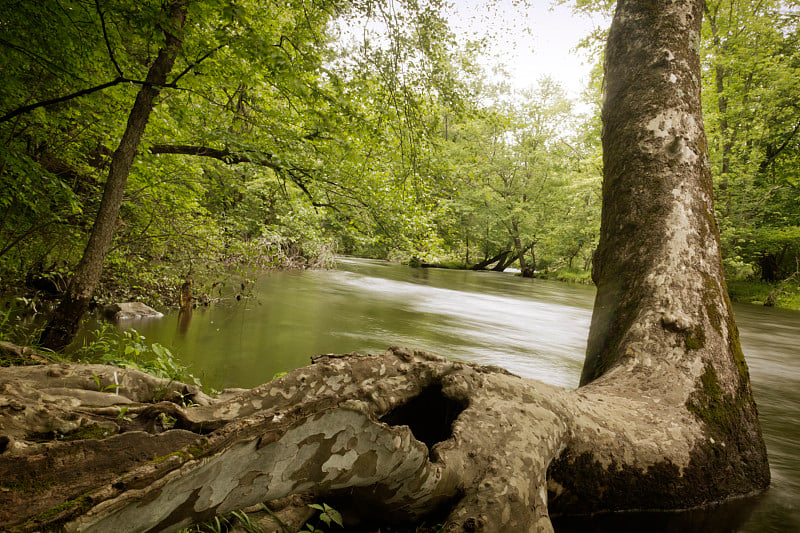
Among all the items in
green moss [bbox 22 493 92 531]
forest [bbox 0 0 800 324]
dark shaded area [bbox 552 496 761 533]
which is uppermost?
forest [bbox 0 0 800 324]

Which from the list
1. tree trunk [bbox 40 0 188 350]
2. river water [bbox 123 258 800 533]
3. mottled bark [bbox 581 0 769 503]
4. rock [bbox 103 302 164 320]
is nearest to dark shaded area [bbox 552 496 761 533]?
river water [bbox 123 258 800 533]

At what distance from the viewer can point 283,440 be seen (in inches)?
46.8

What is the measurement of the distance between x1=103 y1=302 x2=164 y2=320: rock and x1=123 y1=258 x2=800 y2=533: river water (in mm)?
324

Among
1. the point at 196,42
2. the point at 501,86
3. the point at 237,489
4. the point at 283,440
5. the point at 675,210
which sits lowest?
the point at 237,489

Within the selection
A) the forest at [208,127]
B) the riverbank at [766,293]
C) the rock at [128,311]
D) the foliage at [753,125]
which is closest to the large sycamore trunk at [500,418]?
the forest at [208,127]

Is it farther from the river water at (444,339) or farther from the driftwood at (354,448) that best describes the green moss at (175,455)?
the river water at (444,339)

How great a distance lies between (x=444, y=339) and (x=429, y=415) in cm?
615

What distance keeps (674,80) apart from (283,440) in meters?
3.77

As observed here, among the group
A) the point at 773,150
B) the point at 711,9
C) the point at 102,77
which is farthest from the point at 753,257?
the point at 102,77

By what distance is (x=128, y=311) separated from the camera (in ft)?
23.4

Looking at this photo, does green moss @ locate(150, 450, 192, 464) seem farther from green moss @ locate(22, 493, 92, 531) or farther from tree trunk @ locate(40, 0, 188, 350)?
tree trunk @ locate(40, 0, 188, 350)

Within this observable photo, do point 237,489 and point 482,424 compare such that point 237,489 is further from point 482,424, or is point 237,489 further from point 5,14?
point 5,14

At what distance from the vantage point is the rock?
6.96 meters

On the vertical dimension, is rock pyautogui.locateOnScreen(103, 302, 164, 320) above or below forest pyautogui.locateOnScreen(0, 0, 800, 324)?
below
